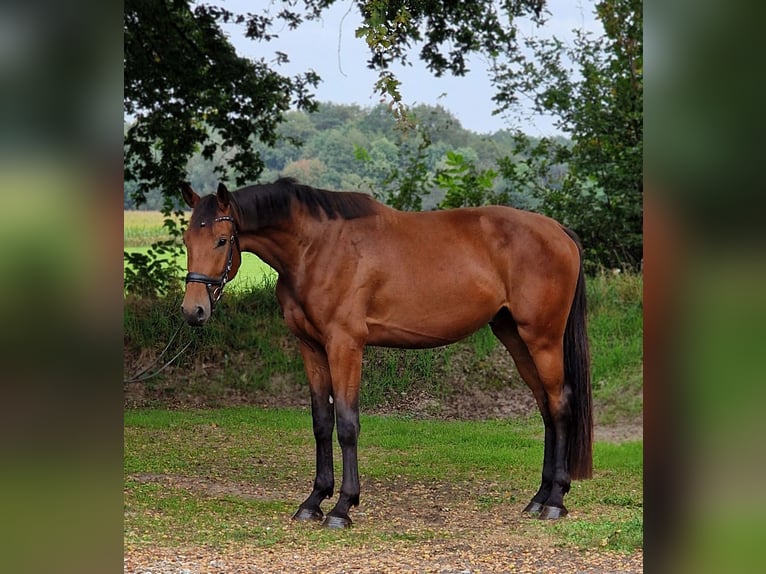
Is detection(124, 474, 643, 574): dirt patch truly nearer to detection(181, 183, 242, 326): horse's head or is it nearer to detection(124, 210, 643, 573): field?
detection(124, 210, 643, 573): field

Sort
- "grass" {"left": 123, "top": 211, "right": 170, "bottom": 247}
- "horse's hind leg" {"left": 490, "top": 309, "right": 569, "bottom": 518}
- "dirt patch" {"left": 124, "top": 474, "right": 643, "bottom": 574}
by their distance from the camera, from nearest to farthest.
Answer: "dirt patch" {"left": 124, "top": 474, "right": 643, "bottom": 574} → "horse's hind leg" {"left": 490, "top": 309, "right": 569, "bottom": 518} → "grass" {"left": 123, "top": 211, "right": 170, "bottom": 247}

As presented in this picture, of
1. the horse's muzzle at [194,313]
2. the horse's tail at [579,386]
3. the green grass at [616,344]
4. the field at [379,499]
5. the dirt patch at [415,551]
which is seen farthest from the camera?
the green grass at [616,344]

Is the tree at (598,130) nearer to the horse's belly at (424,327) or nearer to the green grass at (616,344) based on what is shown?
the green grass at (616,344)

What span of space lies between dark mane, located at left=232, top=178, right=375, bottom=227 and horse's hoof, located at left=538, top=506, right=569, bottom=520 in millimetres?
1959

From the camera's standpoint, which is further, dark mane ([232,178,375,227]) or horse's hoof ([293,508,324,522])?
horse's hoof ([293,508,324,522])

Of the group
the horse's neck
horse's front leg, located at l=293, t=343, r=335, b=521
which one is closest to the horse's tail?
horse's front leg, located at l=293, t=343, r=335, b=521

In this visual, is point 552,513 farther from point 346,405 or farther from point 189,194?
point 189,194

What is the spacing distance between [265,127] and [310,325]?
4.78 m

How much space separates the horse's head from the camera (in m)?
4.47

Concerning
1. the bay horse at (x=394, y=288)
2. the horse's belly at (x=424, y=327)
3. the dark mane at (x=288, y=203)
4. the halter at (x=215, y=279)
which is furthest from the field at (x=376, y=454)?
the dark mane at (x=288, y=203)

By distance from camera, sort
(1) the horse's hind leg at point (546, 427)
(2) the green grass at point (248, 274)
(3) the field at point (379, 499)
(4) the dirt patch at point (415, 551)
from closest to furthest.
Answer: (4) the dirt patch at point (415, 551)
(3) the field at point (379, 499)
(1) the horse's hind leg at point (546, 427)
(2) the green grass at point (248, 274)

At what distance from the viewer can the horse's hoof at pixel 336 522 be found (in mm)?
4742

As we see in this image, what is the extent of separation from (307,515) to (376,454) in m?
2.15
